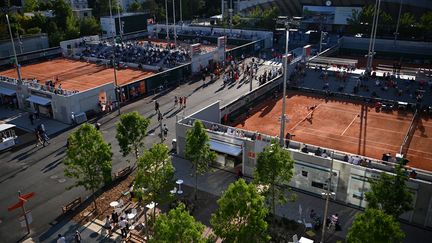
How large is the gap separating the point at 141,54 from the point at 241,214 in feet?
176

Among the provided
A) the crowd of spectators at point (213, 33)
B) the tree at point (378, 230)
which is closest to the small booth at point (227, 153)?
the tree at point (378, 230)

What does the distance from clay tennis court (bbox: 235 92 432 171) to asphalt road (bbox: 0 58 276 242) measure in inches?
299

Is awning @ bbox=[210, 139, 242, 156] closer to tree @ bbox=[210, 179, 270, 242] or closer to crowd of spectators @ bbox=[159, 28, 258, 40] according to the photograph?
tree @ bbox=[210, 179, 270, 242]

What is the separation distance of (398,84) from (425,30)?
114 feet

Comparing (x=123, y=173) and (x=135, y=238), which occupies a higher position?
(x=123, y=173)

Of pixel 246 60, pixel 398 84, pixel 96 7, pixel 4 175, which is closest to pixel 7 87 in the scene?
pixel 4 175

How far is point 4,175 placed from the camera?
95.4 feet

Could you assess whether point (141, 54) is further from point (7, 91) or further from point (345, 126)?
point (345, 126)

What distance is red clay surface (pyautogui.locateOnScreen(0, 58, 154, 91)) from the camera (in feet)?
170

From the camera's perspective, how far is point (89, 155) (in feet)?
72.5

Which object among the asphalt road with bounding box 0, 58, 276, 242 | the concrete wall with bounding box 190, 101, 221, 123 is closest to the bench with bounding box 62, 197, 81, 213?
the asphalt road with bounding box 0, 58, 276, 242

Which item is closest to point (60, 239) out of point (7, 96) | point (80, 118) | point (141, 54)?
point (80, 118)

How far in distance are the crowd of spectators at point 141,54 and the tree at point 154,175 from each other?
39.5 meters

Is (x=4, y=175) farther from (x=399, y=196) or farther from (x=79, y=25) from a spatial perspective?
(x=79, y=25)
